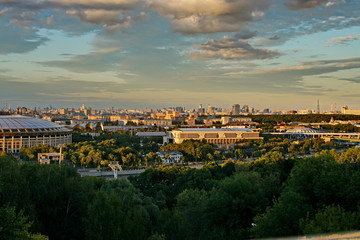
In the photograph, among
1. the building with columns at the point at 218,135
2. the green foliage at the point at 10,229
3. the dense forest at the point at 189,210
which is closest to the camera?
the green foliage at the point at 10,229

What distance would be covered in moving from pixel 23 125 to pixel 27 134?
1.90m

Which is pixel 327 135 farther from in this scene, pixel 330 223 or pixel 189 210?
pixel 330 223

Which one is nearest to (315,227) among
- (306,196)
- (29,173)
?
(306,196)

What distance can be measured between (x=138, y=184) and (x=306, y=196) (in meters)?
10.7

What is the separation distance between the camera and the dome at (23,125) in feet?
135

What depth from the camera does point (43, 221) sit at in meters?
9.81

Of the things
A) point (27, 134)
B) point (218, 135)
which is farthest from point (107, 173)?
point (218, 135)

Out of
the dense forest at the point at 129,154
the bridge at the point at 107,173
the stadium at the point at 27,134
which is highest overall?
the stadium at the point at 27,134

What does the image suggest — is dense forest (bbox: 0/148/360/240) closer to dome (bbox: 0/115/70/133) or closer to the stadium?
the stadium

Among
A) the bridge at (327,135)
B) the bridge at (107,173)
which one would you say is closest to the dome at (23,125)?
the bridge at (107,173)

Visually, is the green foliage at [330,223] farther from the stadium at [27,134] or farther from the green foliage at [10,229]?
the stadium at [27,134]

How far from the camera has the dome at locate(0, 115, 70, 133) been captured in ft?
135

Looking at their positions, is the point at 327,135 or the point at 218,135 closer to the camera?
the point at 218,135

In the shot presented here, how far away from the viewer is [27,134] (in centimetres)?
4100
